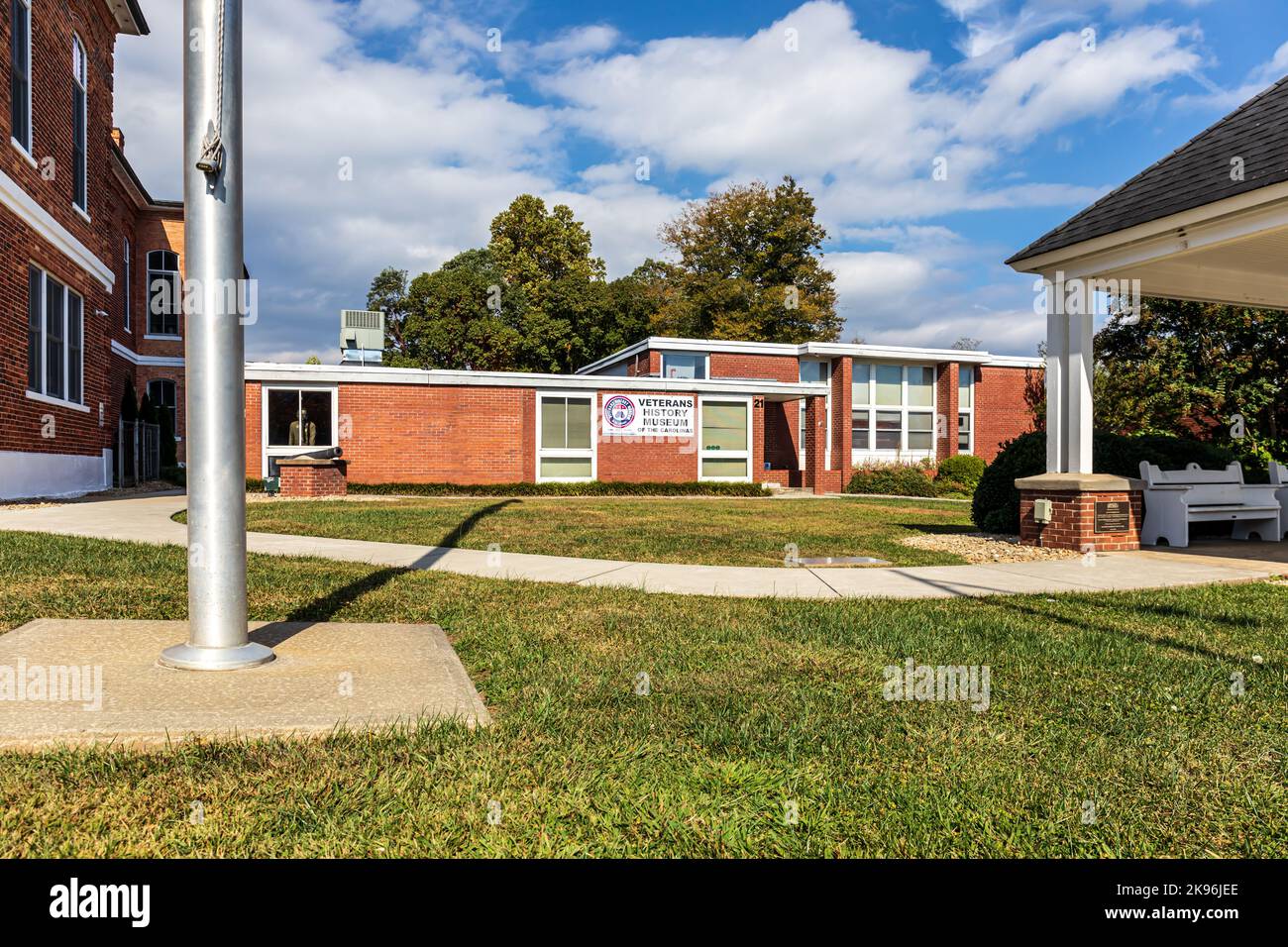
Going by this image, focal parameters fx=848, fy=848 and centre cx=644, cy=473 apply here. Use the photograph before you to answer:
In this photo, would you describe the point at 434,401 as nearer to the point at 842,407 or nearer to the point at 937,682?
the point at 842,407

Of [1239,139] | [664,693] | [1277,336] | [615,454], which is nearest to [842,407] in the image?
[615,454]

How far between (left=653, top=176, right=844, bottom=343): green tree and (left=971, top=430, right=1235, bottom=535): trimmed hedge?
31.3 metres

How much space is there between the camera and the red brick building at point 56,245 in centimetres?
1330

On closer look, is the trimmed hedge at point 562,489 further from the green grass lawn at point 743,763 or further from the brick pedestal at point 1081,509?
the green grass lawn at point 743,763

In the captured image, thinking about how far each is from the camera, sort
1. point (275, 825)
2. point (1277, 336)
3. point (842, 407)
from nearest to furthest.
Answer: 1. point (275, 825)
2. point (1277, 336)
3. point (842, 407)

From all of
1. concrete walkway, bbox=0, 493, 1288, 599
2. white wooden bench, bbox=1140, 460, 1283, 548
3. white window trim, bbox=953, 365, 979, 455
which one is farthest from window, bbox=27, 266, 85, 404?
white window trim, bbox=953, 365, 979, 455

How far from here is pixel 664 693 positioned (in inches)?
148

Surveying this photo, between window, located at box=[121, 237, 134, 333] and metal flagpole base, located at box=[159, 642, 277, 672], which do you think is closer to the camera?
metal flagpole base, located at box=[159, 642, 277, 672]

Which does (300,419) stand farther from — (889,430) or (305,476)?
(889,430)

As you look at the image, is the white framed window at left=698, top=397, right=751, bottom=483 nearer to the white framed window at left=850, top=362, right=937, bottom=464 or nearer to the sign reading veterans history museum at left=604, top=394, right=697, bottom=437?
the sign reading veterans history museum at left=604, top=394, right=697, bottom=437

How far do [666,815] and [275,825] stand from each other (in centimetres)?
109

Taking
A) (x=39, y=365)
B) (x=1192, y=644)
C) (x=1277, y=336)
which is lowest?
(x=1192, y=644)

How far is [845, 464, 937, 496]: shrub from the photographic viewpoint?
28578 millimetres

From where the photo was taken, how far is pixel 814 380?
31.8 metres
